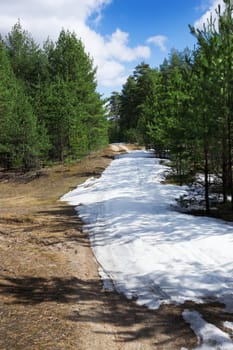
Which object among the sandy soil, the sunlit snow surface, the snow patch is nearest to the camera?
the snow patch

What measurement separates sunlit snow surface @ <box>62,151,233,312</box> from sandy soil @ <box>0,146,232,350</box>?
1.19 feet

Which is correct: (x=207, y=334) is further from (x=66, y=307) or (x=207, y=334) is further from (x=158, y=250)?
(x=158, y=250)

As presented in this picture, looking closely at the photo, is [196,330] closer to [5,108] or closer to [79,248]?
[79,248]

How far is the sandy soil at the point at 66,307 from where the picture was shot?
163 inches

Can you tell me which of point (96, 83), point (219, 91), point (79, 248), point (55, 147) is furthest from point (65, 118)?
point (79, 248)

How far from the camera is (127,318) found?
15.5ft

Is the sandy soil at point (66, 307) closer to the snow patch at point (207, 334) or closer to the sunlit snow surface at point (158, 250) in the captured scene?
the snow patch at point (207, 334)

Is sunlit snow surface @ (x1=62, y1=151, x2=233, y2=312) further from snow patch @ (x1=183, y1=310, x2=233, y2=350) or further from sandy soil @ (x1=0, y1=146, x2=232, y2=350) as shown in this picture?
snow patch @ (x1=183, y1=310, x2=233, y2=350)

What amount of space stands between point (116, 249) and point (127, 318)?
10.4 feet

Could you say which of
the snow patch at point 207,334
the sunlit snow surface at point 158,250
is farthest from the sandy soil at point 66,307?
the sunlit snow surface at point 158,250

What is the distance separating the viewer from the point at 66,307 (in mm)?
5082

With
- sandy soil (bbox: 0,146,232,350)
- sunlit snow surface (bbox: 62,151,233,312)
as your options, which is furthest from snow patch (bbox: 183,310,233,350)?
sunlit snow surface (bbox: 62,151,233,312)

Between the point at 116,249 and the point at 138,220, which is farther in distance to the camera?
the point at 138,220

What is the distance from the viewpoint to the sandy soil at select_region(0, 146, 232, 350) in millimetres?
4152
